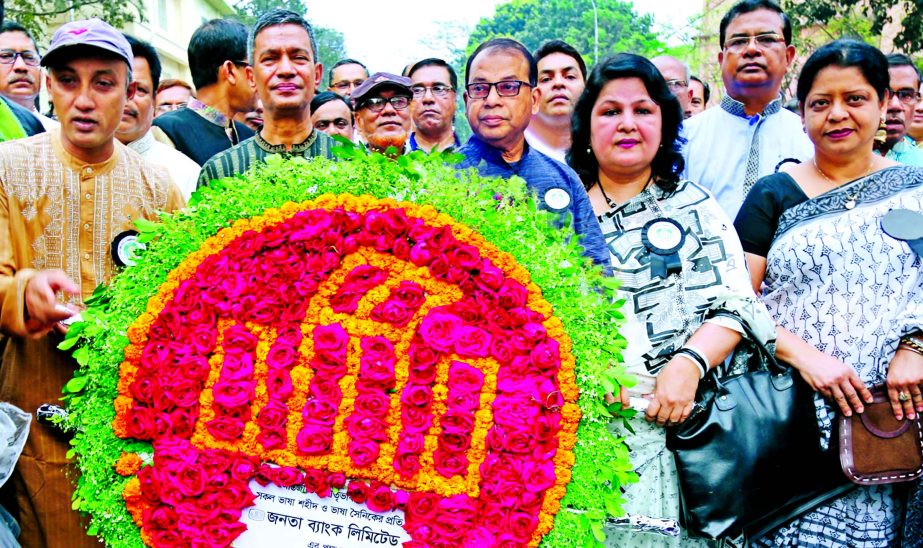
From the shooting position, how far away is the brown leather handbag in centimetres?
303

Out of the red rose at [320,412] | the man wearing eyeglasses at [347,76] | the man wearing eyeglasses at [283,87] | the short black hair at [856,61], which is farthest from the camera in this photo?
the man wearing eyeglasses at [347,76]

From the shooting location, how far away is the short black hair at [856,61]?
3.47 metres

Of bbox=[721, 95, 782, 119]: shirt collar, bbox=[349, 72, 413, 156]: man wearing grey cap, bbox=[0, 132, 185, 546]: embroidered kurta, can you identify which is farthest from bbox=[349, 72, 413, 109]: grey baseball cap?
bbox=[721, 95, 782, 119]: shirt collar

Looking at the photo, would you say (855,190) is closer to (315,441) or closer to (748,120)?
(748,120)

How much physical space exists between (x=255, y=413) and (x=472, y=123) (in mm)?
1721

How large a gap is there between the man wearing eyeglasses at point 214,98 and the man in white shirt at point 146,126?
0.62 feet

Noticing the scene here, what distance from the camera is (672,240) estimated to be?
314 centimetres

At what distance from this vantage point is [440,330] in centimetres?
248

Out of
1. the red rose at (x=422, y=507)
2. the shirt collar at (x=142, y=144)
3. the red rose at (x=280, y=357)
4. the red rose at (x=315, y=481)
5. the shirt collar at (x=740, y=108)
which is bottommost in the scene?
the red rose at (x=422, y=507)

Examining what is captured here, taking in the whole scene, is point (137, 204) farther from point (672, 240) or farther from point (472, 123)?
point (672, 240)

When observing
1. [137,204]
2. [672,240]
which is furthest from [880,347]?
[137,204]

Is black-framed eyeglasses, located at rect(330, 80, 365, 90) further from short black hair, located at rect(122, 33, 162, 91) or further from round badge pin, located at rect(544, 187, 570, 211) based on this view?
round badge pin, located at rect(544, 187, 570, 211)

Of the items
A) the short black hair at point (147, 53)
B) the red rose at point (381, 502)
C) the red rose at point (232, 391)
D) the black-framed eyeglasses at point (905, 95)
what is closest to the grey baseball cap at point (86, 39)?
the short black hair at point (147, 53)

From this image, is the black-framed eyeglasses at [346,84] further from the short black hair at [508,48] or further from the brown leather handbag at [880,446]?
the brown leather handbag at [880,446]
